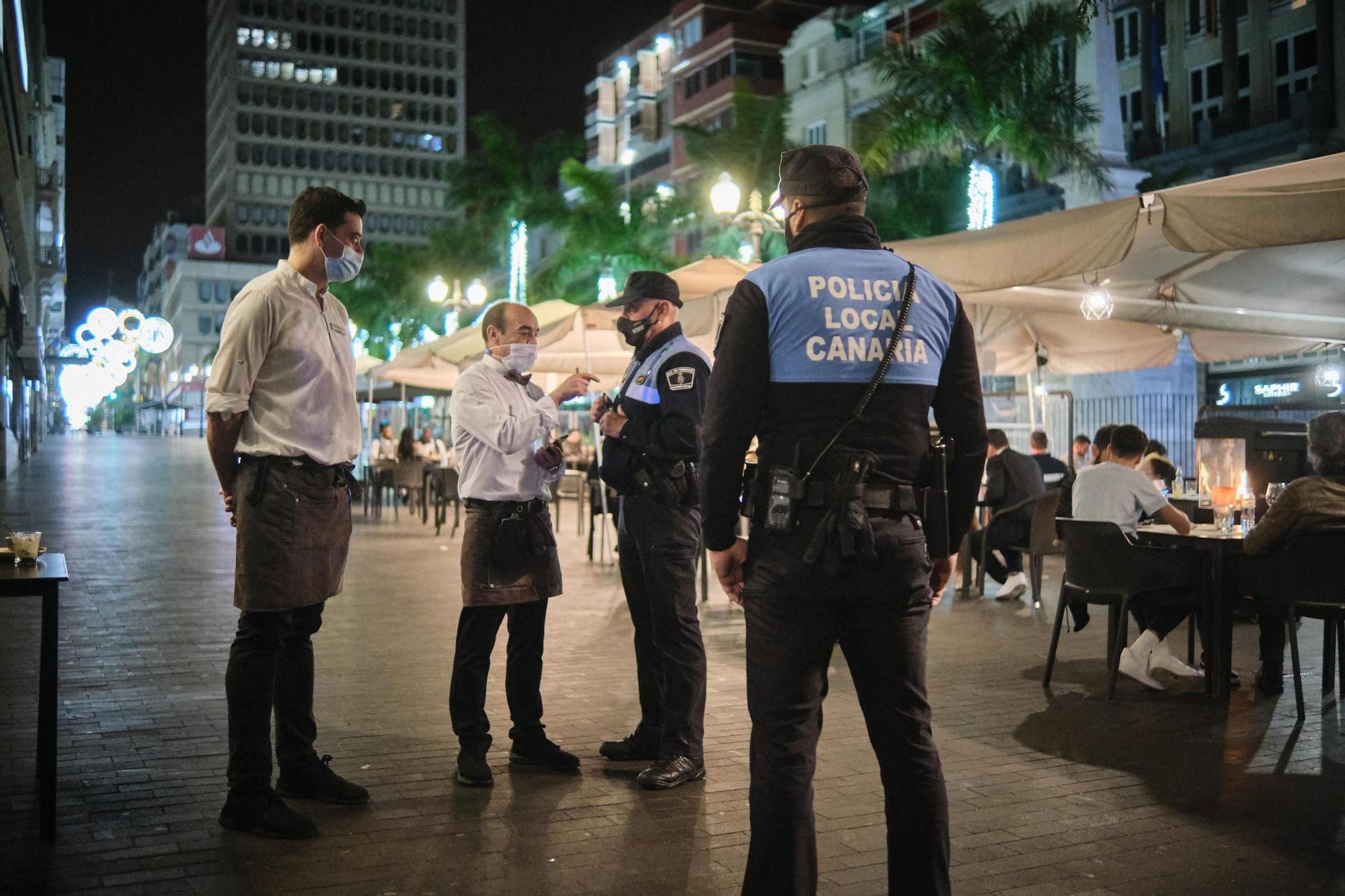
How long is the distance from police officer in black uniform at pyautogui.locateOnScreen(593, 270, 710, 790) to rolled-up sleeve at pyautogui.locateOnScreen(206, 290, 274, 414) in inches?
55.4

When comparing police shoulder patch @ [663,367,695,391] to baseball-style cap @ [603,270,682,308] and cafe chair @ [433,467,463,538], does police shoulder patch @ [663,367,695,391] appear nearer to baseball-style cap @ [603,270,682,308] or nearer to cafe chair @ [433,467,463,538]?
baseball-style cap @ [603,270,682,308]

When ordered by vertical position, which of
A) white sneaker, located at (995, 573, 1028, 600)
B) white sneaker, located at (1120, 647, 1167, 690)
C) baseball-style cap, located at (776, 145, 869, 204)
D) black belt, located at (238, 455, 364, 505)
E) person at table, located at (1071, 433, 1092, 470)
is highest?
baseball-style cap, located at (776, 145, 869, 204)

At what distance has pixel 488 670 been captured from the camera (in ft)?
17.8

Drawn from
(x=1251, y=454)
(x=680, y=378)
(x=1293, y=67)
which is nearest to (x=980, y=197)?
(x=1293, y=67)

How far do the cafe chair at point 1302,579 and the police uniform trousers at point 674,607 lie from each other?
10.5 feet

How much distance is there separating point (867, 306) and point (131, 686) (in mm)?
5306

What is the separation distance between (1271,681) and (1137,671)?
74 centimetres

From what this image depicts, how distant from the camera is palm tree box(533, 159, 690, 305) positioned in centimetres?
3812

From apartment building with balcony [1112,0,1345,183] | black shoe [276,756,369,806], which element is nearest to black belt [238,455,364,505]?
black shoe [276,756,369,806]

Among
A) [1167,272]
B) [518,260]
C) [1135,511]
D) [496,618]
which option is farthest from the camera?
[518,260]

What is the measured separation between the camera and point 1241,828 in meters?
4.64

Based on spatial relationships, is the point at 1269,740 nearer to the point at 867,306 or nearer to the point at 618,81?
the point at 867,306

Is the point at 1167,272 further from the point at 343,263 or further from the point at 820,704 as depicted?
the point at 820,704

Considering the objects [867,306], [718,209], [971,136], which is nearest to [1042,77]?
[971,136]
